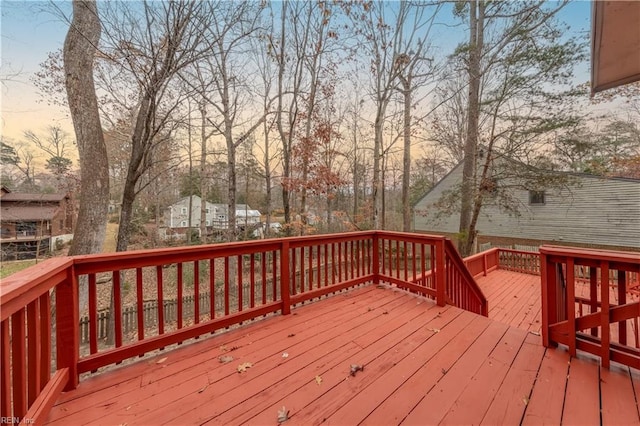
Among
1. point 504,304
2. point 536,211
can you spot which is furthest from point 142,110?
point 536,211

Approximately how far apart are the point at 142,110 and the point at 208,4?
A: 2006 millimetres

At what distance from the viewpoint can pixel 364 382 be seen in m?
1.85

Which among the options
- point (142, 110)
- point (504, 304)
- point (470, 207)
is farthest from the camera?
point (470, 207)

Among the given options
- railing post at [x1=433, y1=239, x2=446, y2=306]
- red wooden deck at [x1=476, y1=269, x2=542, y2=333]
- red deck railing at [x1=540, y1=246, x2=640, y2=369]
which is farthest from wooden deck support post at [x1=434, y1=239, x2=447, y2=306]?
red wooden deck at [x1=476, y1=269, x2=542, y2=333]

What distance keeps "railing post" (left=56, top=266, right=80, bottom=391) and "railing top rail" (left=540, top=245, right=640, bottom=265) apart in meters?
3.80

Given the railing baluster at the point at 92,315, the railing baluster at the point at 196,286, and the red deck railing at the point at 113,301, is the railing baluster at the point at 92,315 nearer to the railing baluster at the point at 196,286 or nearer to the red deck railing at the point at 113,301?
the red deck railing at the point at 113,301

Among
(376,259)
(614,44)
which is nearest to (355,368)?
(376,259)

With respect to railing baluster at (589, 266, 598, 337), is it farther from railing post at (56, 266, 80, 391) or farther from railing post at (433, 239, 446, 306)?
railing post at (56, 266, 80, 391)

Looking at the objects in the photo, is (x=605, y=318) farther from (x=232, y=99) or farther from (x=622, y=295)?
(x=232, y=99)

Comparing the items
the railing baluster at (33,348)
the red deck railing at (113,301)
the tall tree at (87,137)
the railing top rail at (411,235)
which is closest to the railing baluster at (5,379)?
the red deck railing at (113,301)

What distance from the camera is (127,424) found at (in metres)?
1.48

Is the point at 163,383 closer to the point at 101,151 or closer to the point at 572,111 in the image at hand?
the point at 101,151

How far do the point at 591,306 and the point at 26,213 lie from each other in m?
11.1

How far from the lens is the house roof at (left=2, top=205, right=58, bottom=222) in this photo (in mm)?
6152
